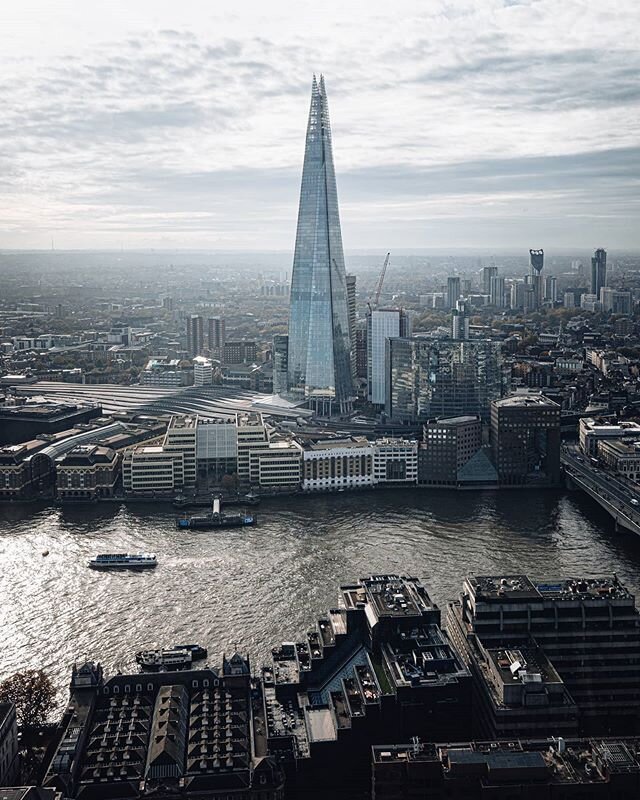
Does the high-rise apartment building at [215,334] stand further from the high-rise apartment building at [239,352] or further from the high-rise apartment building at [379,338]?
the high-rise apartment building at [379,338]

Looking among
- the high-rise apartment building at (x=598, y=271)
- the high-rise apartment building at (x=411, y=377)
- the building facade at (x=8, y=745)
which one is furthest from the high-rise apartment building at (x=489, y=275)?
the building facade at (x=8, y=745)

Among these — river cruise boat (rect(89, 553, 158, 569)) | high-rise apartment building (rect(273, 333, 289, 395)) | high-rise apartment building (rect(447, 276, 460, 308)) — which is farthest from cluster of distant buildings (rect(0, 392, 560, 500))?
high-rise apartment building (rect(447, 276, 460, 308))

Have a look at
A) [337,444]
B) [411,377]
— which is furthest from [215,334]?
[337,444]

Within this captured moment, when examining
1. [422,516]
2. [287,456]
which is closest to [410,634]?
[422,516]

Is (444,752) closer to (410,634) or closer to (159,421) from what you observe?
(410,634)

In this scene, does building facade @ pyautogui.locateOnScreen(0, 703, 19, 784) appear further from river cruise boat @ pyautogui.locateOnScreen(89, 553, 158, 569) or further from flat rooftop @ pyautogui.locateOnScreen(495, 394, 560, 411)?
flat rooftop @ pyautogui.locateOnScreen(495, 394, 560, 411)

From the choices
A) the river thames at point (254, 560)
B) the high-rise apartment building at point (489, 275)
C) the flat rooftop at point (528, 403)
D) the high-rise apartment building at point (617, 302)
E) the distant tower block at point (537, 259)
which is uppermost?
the distant tower block at point (537, 259)
